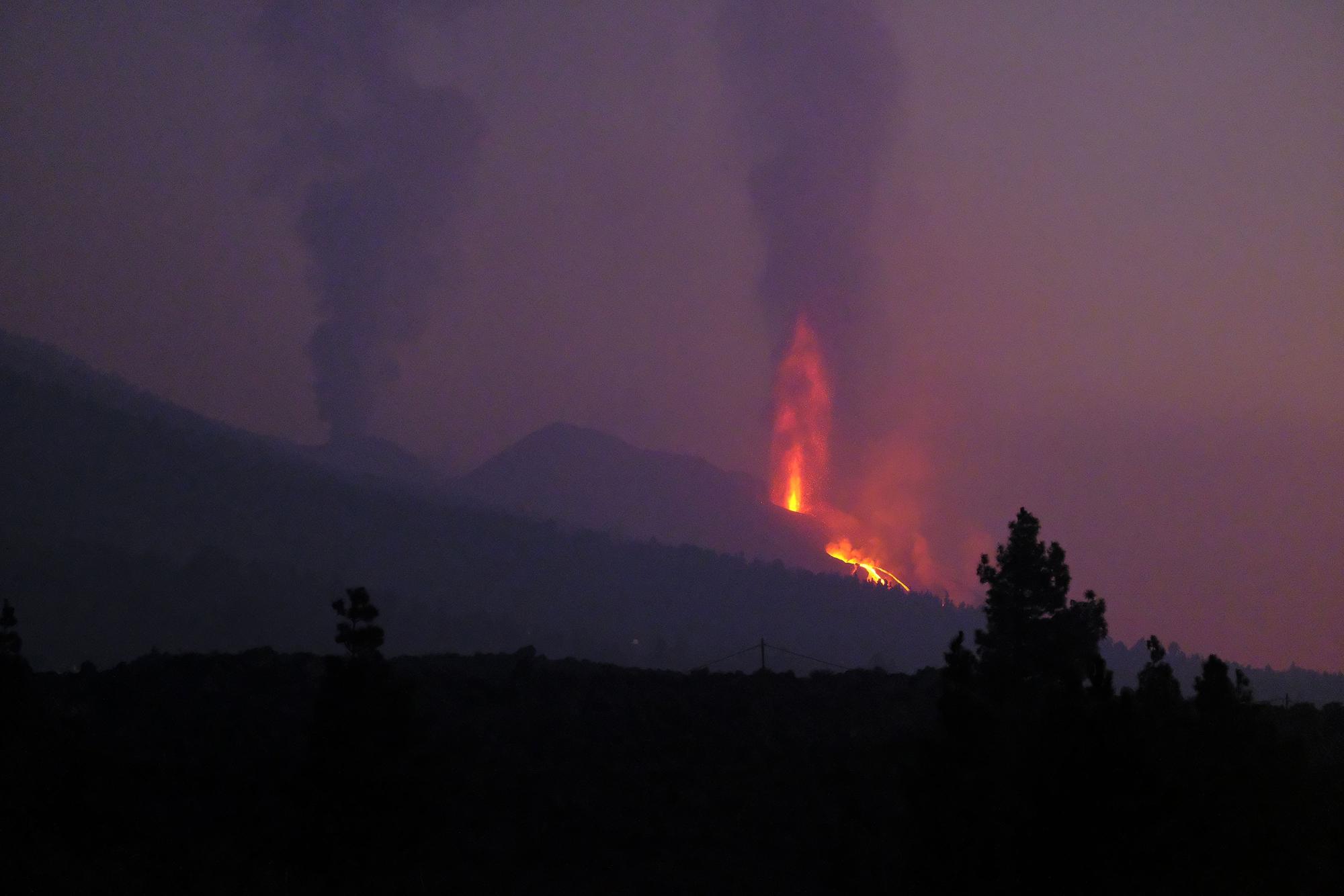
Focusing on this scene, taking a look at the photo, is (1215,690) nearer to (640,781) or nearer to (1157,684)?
(1157,684)

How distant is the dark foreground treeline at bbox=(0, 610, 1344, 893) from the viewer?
25203 mm

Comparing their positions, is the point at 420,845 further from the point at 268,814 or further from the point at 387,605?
the point at 387,605

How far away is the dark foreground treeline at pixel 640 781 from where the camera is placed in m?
25.2

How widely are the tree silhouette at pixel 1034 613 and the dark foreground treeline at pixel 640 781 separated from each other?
209 cm

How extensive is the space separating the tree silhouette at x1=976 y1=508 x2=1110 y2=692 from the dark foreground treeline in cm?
A: 209

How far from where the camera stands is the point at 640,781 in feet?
124

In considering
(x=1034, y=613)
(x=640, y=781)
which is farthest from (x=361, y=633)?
(x=1034, y=613)

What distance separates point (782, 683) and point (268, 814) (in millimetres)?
21610

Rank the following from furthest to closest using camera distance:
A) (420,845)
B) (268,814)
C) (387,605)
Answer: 1. (387,605)
2. (268,814)
3. (420,845)

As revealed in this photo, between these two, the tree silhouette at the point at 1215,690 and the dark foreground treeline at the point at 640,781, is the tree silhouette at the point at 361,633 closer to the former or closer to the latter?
the dark foreground treeline at the point at 640,781

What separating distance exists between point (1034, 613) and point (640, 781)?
1416 cm

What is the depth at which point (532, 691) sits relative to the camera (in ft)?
145

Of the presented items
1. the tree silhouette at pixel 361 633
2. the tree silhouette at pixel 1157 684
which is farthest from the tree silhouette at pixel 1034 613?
the tree silhouette at pixel 361 633

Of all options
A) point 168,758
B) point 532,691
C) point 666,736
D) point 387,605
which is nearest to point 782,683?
point 666,736
